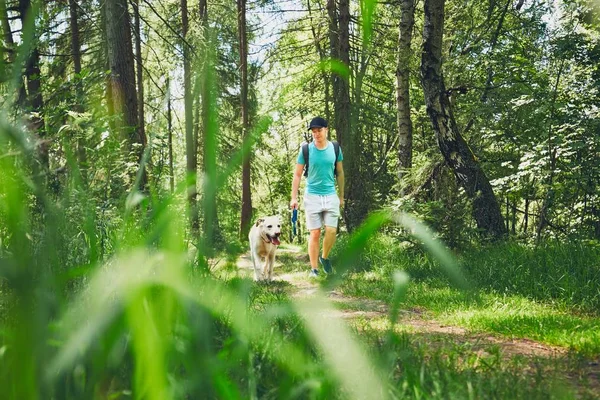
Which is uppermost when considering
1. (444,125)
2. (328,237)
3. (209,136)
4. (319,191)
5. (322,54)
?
(322,54)

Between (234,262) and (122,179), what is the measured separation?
5401 mm

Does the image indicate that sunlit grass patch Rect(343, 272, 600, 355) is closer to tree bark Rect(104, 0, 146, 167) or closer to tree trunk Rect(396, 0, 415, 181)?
tree bark Rect(104, 0, 146, 167)

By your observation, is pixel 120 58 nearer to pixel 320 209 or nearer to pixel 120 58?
pixel 120 58

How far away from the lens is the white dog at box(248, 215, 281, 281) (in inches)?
355

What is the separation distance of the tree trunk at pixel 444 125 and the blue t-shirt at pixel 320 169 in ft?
7.02

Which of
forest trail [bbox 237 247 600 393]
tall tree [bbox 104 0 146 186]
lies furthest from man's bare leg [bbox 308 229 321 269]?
tall tree [bbox 104 0 146 186]

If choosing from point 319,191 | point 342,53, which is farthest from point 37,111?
point 342,53

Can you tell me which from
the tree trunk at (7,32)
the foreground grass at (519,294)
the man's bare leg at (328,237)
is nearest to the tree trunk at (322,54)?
the man's bare leg at (328,237)

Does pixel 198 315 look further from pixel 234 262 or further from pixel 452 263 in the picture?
pixel 452 263

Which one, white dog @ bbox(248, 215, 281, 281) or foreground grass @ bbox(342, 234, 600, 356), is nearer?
foreground grass @ bbox(342, 234, 600, 356)

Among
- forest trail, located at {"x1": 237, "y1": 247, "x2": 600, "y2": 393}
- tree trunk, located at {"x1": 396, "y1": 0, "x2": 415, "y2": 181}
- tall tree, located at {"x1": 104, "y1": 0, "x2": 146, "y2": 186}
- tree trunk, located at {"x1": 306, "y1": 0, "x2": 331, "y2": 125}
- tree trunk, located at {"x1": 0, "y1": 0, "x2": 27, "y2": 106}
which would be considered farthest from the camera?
tree trunk, located at {"x1": 306, "y1": 0, "x2": 331, "y2": 125}

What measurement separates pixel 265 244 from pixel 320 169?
156 cm

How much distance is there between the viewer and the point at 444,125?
9.73m

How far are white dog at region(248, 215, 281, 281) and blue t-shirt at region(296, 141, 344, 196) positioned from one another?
84 centimetres
